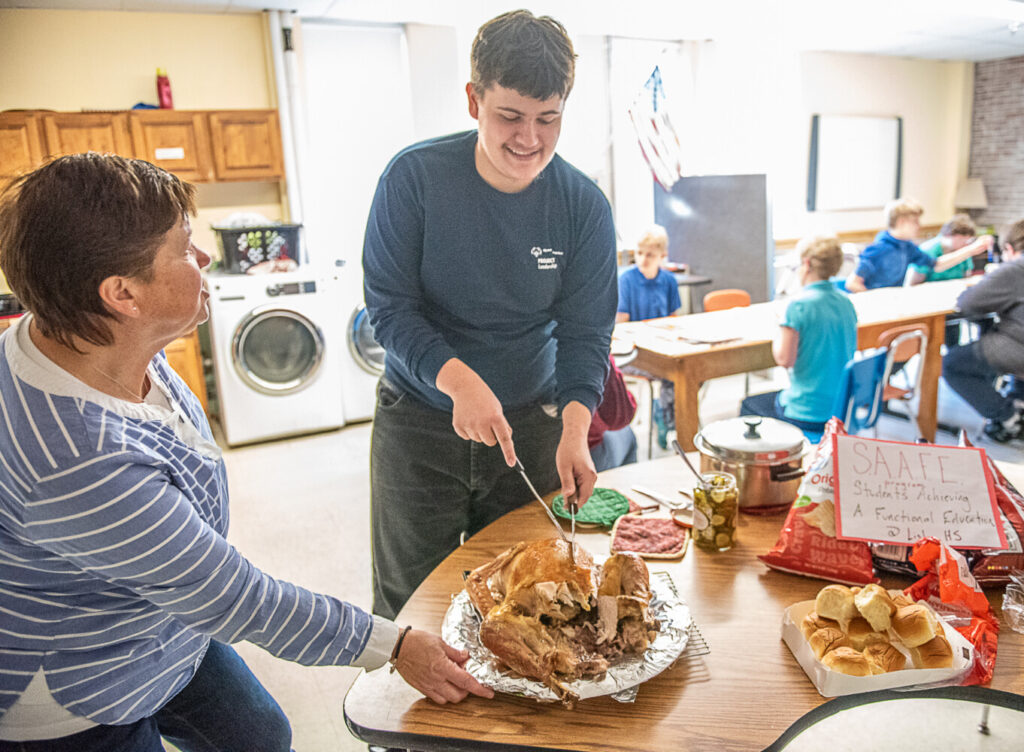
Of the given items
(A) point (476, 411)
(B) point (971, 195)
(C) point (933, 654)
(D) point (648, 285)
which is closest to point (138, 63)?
(D) point (648, 285)

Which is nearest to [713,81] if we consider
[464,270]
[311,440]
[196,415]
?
[311,440]

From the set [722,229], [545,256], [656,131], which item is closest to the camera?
[545,256]

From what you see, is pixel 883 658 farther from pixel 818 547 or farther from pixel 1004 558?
pixel 1004 558

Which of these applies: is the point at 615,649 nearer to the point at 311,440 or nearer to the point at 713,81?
the point at 311,440

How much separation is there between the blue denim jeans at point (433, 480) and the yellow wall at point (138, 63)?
13.2ft

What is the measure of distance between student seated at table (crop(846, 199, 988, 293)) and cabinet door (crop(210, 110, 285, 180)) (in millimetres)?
3733

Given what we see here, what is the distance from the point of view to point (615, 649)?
96 centimetres

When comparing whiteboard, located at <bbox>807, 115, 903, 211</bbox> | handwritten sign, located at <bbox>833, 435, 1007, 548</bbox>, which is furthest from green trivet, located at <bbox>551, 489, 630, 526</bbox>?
whiteboard, located at <bbox>807, 115, 903, 211</bbox>

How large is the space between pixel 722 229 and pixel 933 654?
4.86m

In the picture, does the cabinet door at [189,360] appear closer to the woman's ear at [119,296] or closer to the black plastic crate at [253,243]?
the black plastic crate at [253,243]

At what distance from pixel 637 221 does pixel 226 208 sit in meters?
3.30

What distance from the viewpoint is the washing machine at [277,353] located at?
4.26 meters

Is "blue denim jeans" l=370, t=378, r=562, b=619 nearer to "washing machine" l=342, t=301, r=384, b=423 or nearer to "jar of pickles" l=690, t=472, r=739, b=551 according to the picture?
"jar of pickles" l=690, t=472, r=739, b=551

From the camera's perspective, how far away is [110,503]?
0.83 metres
